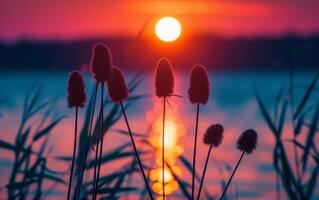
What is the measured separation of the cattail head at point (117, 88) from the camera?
3676 mm

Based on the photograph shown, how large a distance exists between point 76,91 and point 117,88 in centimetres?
20

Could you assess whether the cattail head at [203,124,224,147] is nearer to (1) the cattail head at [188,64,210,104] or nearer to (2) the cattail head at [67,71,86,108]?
(1) the cattail head at [188,64,210,104]

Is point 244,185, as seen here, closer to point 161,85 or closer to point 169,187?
point 169,187

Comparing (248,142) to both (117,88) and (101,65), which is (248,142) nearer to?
(117,88)

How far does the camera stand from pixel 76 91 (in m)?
3.70

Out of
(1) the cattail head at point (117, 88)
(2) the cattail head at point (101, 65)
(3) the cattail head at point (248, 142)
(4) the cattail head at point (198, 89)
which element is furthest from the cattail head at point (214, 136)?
(2) the cattail head at point (101, 65)

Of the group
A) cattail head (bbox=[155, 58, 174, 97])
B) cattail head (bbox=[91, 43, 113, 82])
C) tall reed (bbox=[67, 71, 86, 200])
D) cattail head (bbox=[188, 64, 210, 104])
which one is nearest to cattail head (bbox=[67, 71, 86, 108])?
tall reed (bbox=[67, 71, 86, 200])

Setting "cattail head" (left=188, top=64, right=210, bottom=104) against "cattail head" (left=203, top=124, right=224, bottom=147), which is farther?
"cattail head" (left=203, top=124, right=224, bottom=147)

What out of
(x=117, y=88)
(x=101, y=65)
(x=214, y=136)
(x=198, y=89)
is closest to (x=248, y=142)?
(x=214, y=136)

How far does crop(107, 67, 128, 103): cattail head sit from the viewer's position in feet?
12.1

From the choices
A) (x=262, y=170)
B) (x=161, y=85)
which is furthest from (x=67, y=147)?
(x=161, y=85)

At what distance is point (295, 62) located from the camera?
210 inches

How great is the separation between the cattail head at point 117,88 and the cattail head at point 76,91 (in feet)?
0.44

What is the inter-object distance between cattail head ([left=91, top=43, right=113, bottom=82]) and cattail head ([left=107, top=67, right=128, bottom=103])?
13cm
